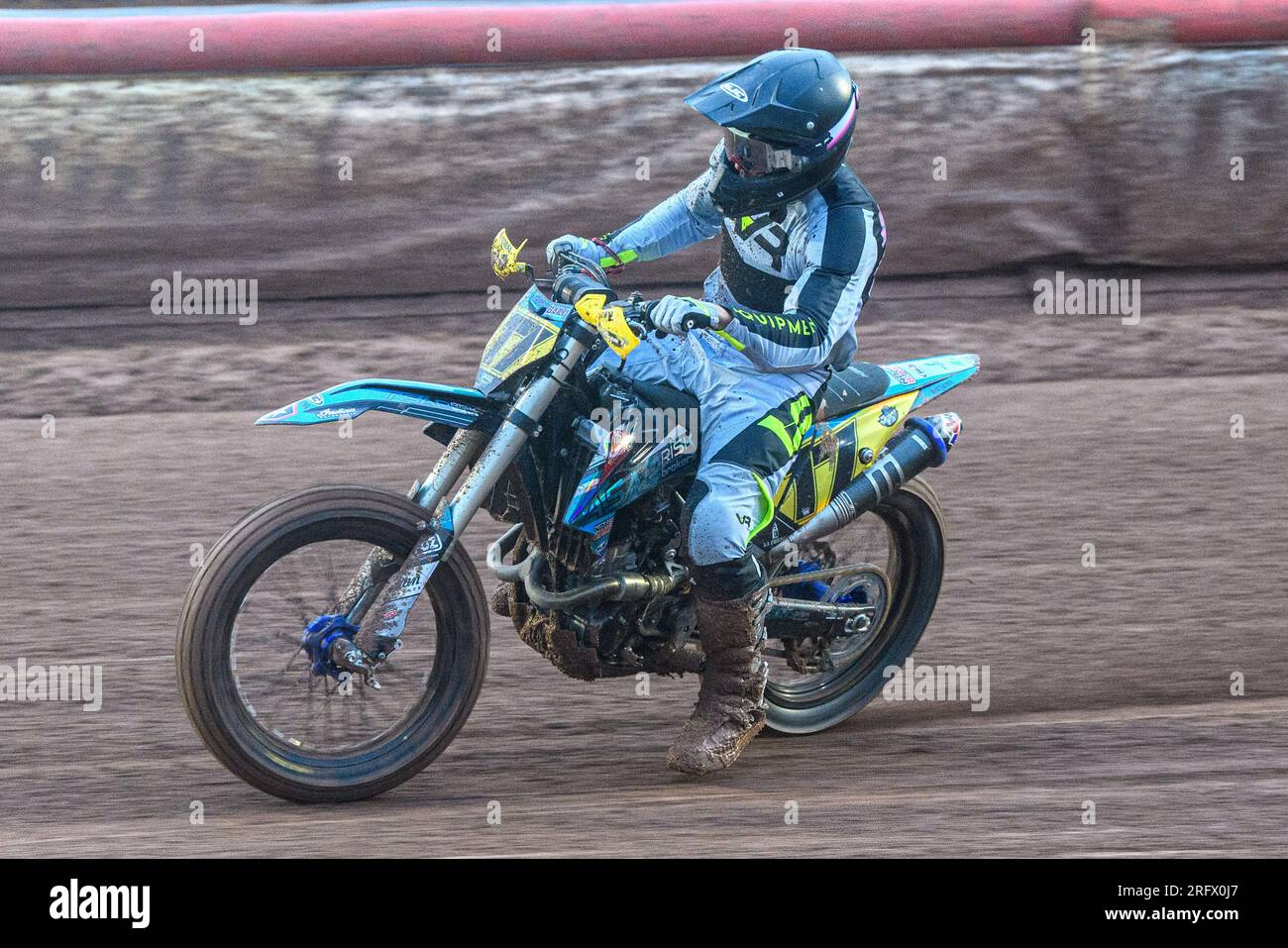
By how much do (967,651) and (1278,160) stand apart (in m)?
5.16

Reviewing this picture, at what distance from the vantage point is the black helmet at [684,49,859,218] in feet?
14.5

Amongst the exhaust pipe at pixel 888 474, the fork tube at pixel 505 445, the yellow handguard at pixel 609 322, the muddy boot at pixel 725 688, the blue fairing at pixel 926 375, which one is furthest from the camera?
the blue fairing at pixel 926 375

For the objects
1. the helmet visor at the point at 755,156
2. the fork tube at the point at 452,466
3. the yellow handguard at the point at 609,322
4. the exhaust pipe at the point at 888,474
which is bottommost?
the exhaust pipe at the point at 888,474

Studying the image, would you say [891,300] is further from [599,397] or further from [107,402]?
[599,397]

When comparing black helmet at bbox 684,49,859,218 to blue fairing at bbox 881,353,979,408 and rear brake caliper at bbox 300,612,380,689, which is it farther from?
rear brake caliper at bbox 300,612,380,689

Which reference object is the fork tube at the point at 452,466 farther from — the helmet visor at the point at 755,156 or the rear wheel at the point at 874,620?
the rear wheel at the point at 874,620

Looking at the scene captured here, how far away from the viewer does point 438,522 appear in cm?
433

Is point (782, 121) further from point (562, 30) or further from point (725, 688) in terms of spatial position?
point (562, 30)

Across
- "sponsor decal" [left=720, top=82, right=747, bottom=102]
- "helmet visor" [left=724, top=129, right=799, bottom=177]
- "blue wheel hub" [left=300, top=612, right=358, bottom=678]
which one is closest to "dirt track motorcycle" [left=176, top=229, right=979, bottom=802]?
"blue wheel hub" [left=300, top=612, right=358, bottom=678]

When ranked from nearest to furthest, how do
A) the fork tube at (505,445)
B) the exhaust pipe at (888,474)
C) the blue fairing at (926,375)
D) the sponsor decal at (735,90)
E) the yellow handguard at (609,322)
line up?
the yellow handguard at (609,322)
the fork tube at (505,445)
the sponsor decal at (735,90)
the exhaust pipe at (888,474)
the blue fairing at (926,375)

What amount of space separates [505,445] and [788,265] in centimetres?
95

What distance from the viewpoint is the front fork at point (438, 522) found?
4.27m

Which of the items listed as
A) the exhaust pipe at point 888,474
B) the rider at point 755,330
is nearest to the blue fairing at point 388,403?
the rider at point 755,330

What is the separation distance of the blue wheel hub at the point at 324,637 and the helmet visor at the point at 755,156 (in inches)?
61.8
